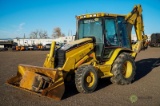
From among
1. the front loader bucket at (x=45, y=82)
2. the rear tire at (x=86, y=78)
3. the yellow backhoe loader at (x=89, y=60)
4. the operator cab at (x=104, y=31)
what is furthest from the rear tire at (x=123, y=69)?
the front loader bucket at (x=45, y=82)

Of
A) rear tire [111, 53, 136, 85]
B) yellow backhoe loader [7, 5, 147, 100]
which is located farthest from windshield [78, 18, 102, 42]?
rear tire [111, 53, 136, 85]

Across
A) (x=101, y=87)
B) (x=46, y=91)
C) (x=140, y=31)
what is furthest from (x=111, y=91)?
(x=140, y=31)

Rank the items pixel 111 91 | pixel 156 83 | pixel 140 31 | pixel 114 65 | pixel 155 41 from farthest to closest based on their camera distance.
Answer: pixel 155 41 → pixel 140 31 → pixel 156 83 → pixel 114 65 → pixel 111 91

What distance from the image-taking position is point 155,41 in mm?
46469

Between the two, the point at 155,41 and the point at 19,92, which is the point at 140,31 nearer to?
the point at 19,92

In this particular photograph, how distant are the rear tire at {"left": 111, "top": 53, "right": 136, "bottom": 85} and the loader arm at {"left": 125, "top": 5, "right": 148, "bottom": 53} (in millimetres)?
1191

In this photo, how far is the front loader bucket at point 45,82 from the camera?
19.3 feet

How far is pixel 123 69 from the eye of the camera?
8391 mm

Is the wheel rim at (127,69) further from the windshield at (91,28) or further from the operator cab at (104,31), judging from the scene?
the windshield at (91,28)

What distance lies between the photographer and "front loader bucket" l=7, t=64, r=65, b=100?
5.87 metres

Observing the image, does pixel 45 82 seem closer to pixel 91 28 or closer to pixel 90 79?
pixel 90 79

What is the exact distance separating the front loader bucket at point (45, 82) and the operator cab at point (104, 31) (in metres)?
2.32

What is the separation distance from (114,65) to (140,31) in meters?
3.27

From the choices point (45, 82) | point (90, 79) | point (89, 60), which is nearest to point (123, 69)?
point (89, 60)
